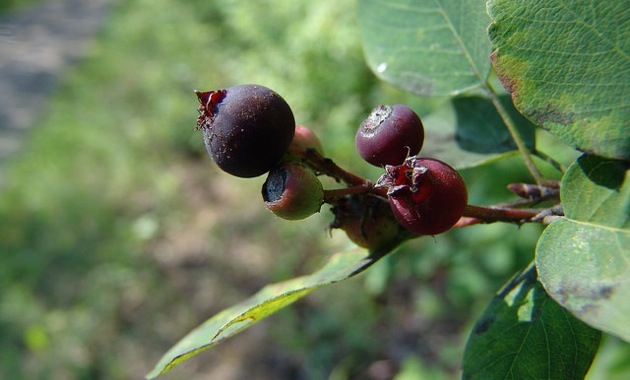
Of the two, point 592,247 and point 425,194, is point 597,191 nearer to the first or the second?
point 592,247

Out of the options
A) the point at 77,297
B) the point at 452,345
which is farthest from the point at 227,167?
the point at 77,297

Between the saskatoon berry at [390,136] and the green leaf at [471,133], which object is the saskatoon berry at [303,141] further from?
the green leaf at [471,133]

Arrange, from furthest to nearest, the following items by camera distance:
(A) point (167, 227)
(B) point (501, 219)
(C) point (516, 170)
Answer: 1. (A) point (167, 227)
2. (C) point (516, 170)
3. (B) point (501, 219)

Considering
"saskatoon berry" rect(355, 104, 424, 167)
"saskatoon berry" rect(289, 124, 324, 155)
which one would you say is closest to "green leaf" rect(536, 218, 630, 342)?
"saskatoon berry" rect(355, 104, 424, 167)

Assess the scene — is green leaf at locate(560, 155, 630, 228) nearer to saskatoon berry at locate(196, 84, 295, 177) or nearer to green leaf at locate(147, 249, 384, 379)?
green leaf at locate(147, 249, 384, 379)

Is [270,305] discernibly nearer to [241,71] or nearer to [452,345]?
[452,345]

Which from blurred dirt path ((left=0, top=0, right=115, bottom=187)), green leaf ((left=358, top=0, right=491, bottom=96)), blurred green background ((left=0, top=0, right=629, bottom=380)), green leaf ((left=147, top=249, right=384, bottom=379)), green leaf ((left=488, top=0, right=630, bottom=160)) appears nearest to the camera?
green leaf ((left=488, top=0, right=630, bottom=160))
